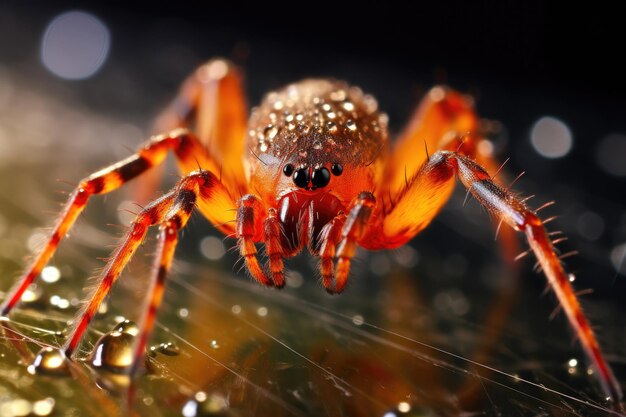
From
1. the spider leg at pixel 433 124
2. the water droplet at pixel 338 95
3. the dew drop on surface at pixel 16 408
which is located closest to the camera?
the dew drop on surface at pixel 16 408

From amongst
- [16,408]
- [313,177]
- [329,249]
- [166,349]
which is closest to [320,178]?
[313,177]

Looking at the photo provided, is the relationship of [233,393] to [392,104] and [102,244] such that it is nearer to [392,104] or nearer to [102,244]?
[102,244]

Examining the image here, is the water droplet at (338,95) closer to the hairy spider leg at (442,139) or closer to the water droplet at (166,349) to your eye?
the hairy spider leg at (442,139)

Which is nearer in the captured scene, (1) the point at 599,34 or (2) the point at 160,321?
(2) the point at 160,321

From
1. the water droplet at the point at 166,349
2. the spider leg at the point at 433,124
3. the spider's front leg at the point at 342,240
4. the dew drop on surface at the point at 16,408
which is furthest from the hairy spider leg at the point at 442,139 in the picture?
the dew drop on surface at the point at 16,408

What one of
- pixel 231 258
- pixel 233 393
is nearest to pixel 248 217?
pixel 233 393

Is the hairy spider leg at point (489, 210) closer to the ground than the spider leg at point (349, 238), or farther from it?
farther from it

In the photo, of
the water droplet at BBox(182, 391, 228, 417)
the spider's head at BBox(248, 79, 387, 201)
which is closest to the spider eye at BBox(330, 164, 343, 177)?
the spider's head at BBox(248, 79, 387, 201)
